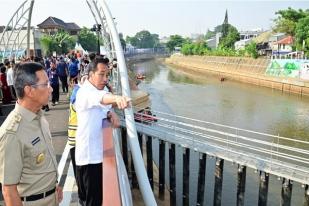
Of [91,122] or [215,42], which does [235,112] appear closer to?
[91,122]

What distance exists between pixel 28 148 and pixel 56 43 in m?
54.0

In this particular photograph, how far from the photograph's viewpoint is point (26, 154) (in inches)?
102

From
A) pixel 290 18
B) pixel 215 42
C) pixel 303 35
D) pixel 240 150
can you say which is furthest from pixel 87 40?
pixel 240 150

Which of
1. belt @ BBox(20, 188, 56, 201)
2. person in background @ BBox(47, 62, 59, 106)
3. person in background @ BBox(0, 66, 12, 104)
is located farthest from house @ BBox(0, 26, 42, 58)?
belt @ BBox(20, 188, 56, 201)

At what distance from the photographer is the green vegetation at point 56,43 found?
50162 millimetres

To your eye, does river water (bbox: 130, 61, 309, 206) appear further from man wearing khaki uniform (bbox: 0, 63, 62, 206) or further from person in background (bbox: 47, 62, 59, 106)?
man wearing khaki uniform (bbox: 0, 63, 62, 206)

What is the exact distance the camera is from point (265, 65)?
161 feet

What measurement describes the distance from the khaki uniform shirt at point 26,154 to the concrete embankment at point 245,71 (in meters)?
38.7

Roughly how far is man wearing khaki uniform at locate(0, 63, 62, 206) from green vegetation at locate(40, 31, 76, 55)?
4985cm

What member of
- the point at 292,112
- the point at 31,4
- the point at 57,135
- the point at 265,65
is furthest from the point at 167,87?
the point at 57,135

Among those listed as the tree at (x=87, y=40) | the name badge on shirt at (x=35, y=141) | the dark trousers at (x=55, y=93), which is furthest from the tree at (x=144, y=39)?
the name badge on shirt at (x=35, y=141)

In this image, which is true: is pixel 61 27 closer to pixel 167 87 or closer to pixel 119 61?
pixel 167 87

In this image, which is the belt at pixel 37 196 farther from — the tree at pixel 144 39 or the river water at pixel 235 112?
the tree at pixel 144 39

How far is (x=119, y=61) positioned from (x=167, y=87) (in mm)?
42424
